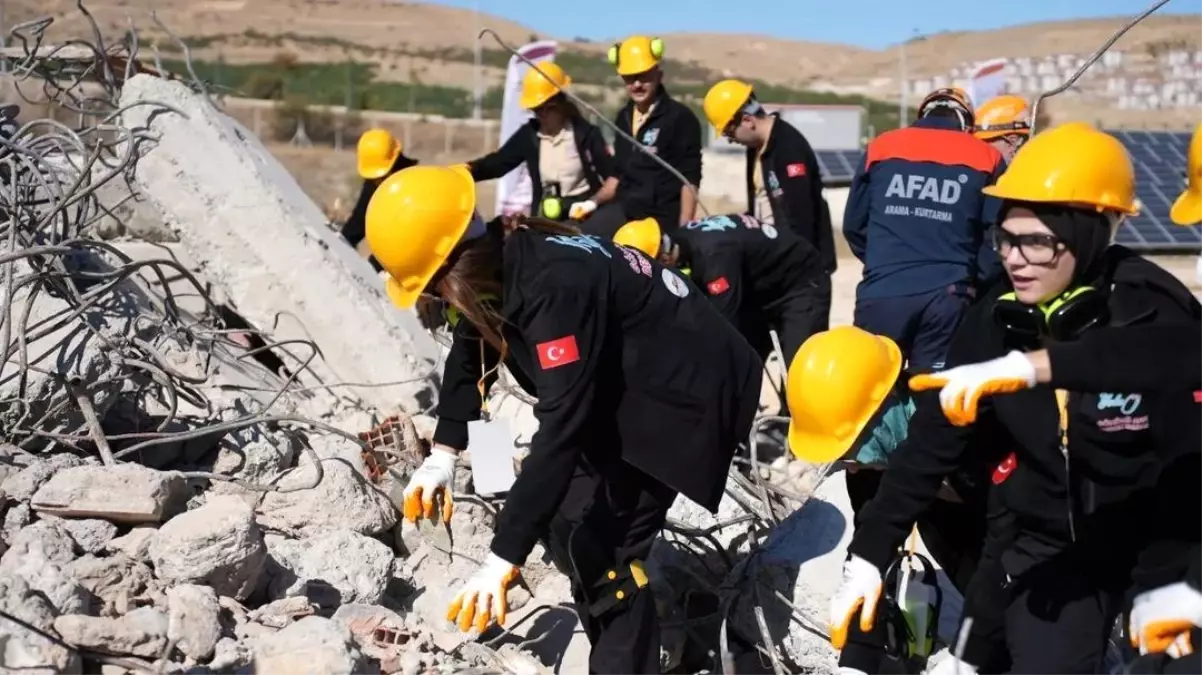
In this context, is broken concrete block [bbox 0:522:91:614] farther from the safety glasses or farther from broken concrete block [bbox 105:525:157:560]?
the safety glasses

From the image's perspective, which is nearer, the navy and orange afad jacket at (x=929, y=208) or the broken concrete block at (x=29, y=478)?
the broken concrete block at (x=29, y=478)

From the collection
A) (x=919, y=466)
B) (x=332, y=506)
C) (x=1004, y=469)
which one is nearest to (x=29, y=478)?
(x=332, y=506)

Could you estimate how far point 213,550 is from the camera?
3326 mm

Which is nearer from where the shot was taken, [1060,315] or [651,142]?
[1060,315]

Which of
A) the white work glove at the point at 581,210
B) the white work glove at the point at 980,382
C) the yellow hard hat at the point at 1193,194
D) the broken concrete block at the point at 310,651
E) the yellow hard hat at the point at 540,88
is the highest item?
the yellow hard hat at the point at 1193,194

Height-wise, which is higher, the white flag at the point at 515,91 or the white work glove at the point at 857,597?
→ the white work glove at the point at 857,597

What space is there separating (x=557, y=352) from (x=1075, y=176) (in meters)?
1.12

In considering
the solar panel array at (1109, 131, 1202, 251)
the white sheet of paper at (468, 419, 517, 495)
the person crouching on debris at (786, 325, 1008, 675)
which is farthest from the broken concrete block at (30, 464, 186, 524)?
the solar panel array at (1109, 131, 1202, 251)

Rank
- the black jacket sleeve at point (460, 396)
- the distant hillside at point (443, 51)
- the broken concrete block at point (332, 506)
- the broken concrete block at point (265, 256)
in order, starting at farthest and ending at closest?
the distant hillside at point (443, 51) < the broken concrete block at point (265, 256) < the broken concrete block at point (332, 506) < the black jacket sleeve at point (460, 396)

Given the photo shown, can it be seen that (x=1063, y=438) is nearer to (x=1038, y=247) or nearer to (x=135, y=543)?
(x=1038, y=247)

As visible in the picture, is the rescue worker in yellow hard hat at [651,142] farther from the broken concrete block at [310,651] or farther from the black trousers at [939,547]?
the broken concrete block at [310,651]

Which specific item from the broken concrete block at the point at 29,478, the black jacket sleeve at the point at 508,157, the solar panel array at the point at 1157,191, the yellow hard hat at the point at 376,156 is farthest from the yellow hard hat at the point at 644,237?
the solar panel array at the point at 1157,191

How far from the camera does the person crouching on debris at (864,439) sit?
3.00 meters

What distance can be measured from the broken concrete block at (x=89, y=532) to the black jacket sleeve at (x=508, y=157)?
3227mm
